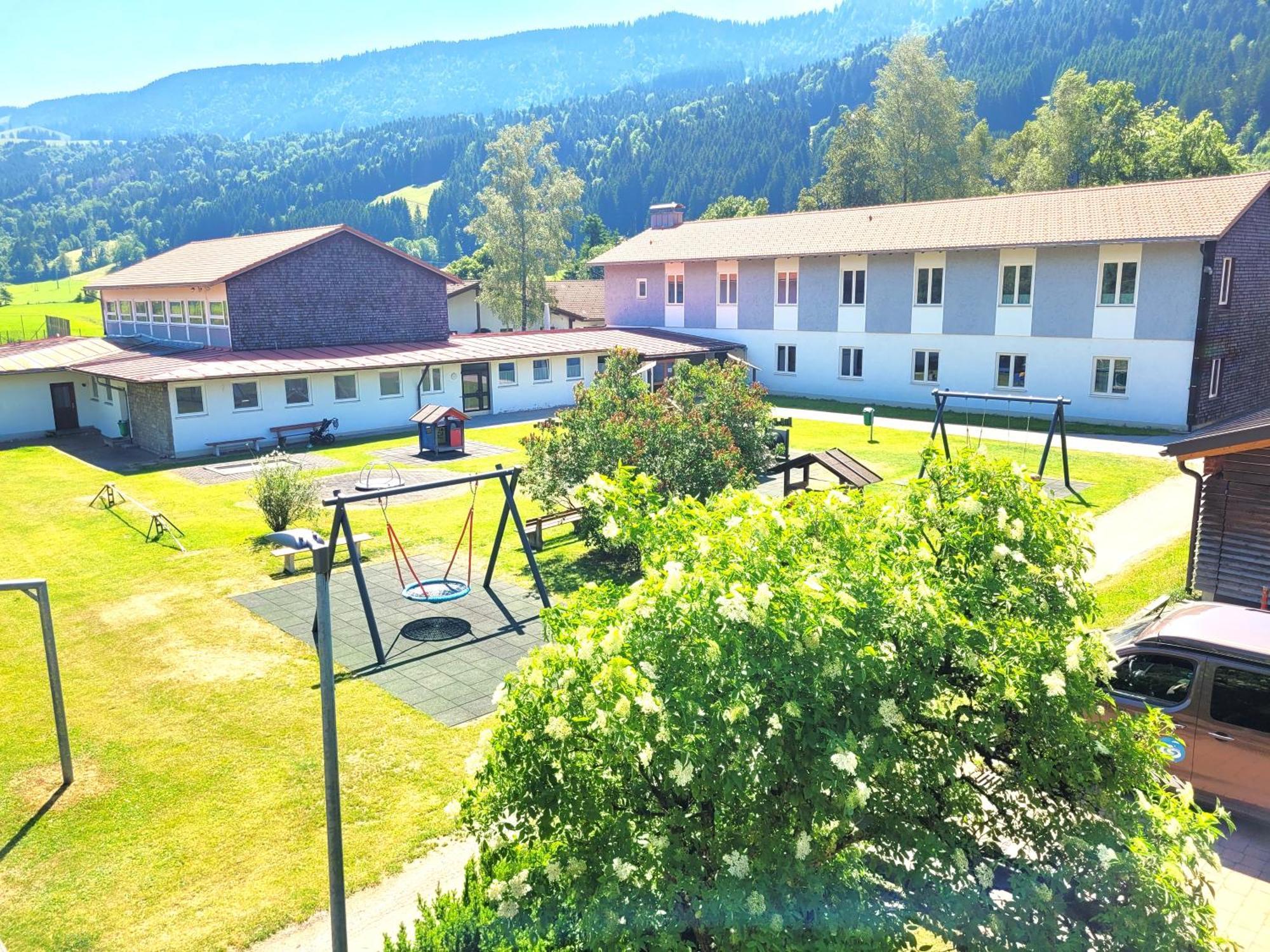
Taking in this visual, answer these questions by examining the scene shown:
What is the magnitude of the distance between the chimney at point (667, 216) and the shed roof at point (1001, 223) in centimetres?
445

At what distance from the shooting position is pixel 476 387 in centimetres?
3669

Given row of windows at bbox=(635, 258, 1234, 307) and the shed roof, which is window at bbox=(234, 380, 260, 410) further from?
→ row of windows at bbox=(635, 258, 1234, 307)

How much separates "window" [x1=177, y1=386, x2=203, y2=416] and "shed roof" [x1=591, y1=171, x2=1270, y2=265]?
23.8m

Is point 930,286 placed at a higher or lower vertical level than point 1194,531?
higher

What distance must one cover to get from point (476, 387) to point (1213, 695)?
31.3 m

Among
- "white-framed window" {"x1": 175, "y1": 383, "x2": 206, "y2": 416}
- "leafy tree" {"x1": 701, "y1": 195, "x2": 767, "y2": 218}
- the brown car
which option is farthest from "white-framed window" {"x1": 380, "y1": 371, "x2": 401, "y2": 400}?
"leafy tree" {"x1": 701, "y1": 195, "x2": 767, "y2": 218}

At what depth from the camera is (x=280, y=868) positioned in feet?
26.2

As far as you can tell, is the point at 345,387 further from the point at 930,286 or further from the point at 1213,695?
the point at 1213,695

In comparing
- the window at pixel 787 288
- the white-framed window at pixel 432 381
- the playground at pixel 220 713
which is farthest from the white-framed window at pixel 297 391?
the window at pixel 787 288

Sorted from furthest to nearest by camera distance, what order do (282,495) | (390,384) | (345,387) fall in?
(390,384) < (345,387) < (282,495)

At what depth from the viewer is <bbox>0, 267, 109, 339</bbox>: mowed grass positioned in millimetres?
79688

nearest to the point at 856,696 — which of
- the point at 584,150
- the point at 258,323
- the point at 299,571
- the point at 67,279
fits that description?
the point at 299,571

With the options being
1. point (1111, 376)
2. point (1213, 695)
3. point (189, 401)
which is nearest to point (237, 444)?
point (189, 401)

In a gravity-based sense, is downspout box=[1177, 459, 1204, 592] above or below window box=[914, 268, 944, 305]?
below
